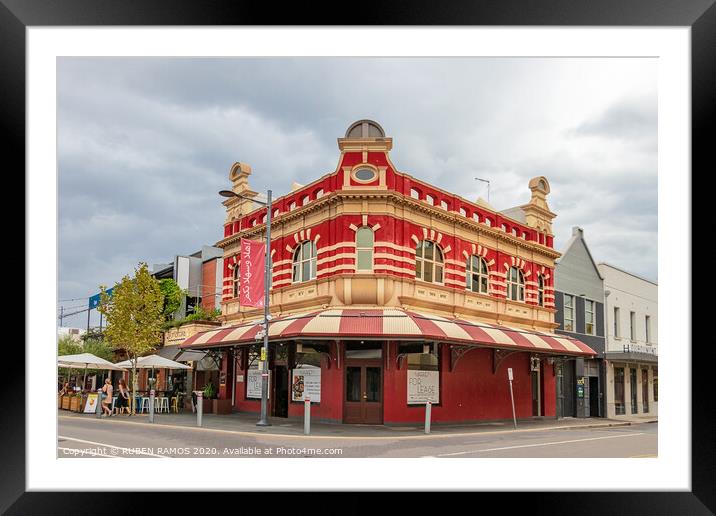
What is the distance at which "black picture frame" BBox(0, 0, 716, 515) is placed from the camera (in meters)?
9.00

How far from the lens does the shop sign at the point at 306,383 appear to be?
75.0 feet

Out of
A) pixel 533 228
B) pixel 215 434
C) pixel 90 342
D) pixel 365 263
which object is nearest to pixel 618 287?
pixel 533 228

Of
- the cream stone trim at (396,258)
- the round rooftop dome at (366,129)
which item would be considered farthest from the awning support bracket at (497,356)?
the round rooftop dome at (366,129)

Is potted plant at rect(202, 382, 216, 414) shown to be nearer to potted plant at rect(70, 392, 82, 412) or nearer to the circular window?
potted plant at rect(70, 392, 82, 412)

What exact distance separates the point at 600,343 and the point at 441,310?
14.1m

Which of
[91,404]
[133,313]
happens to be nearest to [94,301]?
[133,313]

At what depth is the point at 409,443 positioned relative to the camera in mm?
17562

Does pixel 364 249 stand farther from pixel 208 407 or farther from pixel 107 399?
pixel 107 399

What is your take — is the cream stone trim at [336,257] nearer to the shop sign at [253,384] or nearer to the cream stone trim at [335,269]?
the cream stone trim at [335,269]

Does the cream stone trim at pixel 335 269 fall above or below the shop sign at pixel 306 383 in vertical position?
above

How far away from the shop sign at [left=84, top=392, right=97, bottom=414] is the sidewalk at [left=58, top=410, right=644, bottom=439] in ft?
0.94

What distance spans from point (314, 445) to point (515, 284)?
15282mm
